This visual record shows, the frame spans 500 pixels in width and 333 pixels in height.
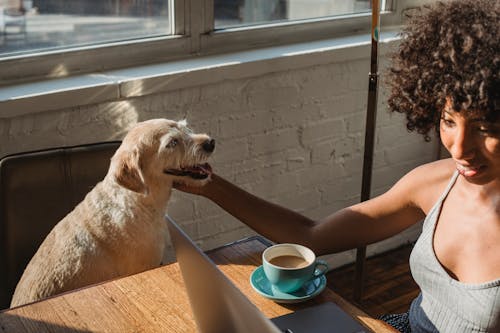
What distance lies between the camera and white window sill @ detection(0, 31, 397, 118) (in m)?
1.99

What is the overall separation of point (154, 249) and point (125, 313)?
0.50 metres

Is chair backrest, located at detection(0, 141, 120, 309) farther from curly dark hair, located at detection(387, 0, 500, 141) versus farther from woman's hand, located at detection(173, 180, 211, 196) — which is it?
curly dark hair, located at detection(387, 0, 500, 141)

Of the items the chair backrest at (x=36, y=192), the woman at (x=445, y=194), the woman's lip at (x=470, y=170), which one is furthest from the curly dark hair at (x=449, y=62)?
the chair backrest at (x=36, y=192)

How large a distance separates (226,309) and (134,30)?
1.66 metres

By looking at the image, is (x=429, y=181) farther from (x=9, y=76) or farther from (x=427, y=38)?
(x=9, y=76)

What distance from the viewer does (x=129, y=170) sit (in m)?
1.66

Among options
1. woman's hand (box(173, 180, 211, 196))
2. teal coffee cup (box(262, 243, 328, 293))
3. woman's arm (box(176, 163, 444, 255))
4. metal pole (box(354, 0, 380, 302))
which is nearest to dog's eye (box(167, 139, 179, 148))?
woman's hand (box(173, 180, 211, 196))

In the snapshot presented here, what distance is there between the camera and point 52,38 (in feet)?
7.29

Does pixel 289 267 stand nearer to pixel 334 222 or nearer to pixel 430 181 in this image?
pixel 334 222

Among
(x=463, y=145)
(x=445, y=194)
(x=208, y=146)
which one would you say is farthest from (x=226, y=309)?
(x=208, y=146)

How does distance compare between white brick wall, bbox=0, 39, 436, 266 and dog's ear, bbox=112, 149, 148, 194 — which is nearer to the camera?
dog's ear, bbox=112, 149, 148, 194

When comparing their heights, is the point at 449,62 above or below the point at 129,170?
above

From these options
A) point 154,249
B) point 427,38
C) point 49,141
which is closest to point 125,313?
point 154,249

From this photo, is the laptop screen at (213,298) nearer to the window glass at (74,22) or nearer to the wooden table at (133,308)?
the wooden table at (133,308)
